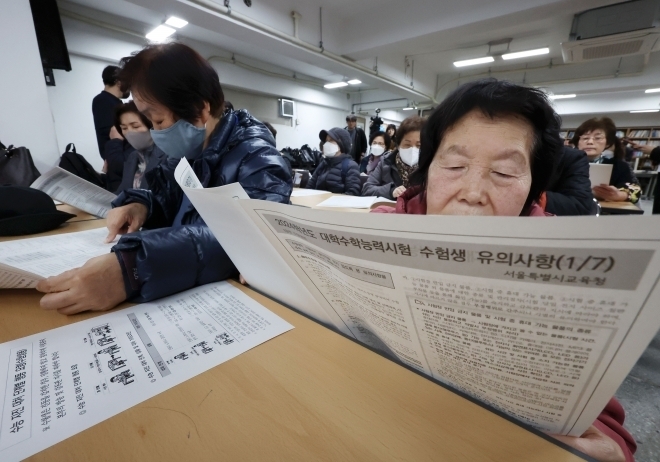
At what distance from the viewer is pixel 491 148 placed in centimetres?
52

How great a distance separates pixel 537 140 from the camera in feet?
1.90

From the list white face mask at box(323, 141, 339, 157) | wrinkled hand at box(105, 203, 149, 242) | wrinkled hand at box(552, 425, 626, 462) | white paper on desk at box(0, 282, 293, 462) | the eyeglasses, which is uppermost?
the eyeglasses

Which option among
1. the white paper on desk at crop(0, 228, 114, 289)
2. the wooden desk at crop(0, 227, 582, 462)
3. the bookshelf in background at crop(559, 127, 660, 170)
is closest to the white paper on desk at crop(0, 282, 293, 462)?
the wooden desk at crop(0, 227, 582, 462)

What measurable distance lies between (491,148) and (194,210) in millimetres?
725

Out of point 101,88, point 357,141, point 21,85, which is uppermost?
point 101,88

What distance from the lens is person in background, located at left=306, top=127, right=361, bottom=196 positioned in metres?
2.79

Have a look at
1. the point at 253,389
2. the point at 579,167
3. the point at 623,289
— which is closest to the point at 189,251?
the point at 253,389

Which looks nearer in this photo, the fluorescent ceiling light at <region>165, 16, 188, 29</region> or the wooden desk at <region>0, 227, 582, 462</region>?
the wooden desk at <region>0, 227, 582, 462</region>

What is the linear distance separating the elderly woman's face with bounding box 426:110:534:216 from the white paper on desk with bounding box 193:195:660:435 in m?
0.32

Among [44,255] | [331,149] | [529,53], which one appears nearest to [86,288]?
[44,255]

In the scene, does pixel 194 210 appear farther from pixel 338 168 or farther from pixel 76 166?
pixel 338 168

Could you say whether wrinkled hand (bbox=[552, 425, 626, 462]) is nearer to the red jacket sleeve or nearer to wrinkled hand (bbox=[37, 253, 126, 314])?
the red jacket sleeve

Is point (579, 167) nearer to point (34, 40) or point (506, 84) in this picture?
point (506, 84)

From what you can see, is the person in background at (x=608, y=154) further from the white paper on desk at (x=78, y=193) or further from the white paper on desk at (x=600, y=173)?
the white paper on desk at (x=78, y=193)
